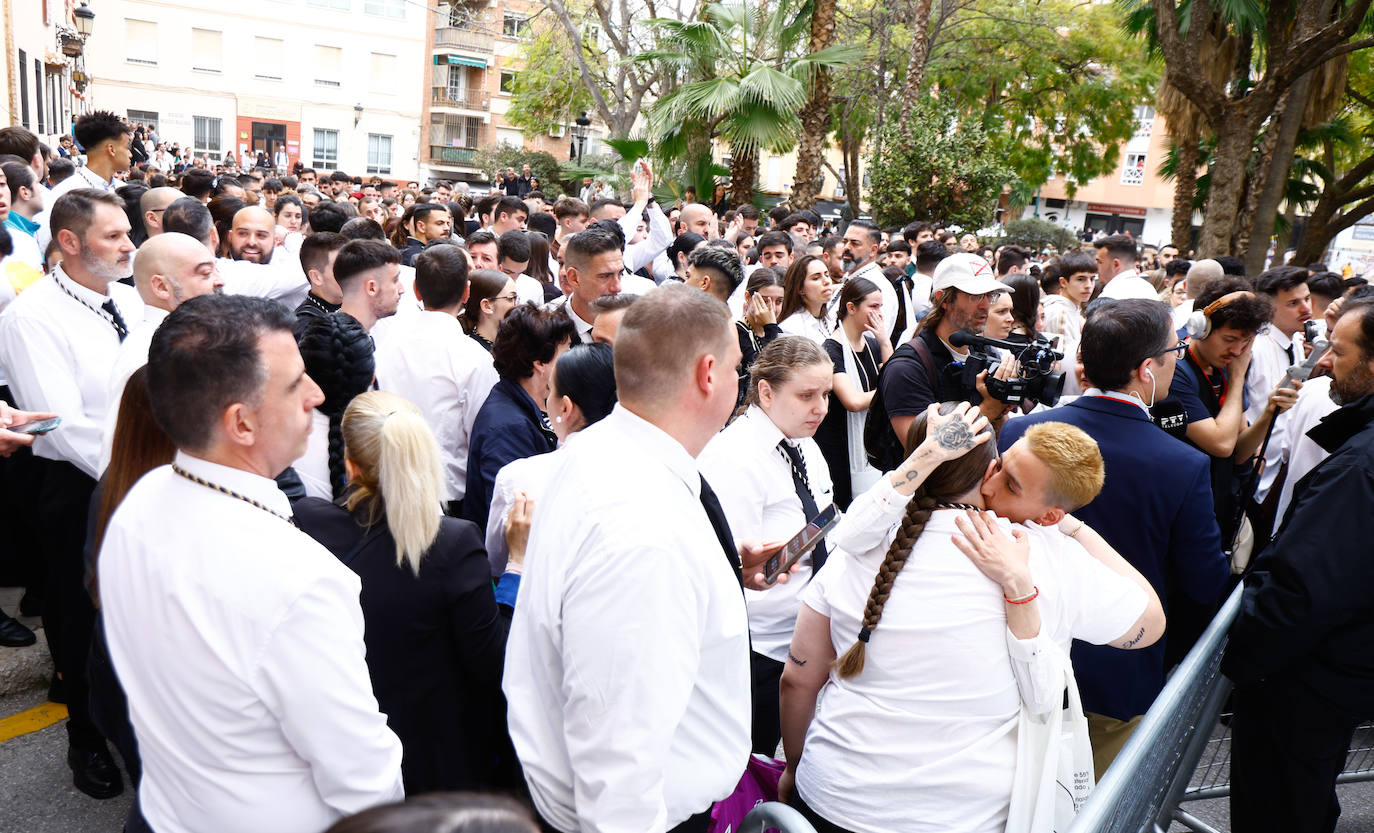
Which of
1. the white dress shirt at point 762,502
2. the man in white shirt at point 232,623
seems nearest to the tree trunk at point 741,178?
the white dress shirt at point 762,502

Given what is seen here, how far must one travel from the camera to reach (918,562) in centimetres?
225

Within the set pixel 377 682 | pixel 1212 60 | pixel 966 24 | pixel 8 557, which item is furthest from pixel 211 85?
pixel 377 682

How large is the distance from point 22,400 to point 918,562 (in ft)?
11.5

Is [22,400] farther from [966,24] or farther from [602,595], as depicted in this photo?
[966,24]

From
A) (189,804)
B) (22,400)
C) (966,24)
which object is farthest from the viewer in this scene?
(966,24)

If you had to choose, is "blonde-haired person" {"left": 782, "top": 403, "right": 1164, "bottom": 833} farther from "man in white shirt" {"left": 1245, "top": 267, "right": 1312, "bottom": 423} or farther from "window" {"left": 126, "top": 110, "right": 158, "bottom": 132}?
"window" {"left": 126, "top": 110, "right": 158, "bottom": 132}

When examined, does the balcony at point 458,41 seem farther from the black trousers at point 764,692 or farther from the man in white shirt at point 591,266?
the black trousers at point 764,692

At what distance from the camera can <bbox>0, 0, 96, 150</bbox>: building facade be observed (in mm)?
16734

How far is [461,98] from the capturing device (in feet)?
156

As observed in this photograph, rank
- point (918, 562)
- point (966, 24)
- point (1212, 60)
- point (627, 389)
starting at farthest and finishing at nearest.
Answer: point (966, 24), point (1212, 60), point (918, 562), point (627, 389)

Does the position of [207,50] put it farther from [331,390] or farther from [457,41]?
[331,390]

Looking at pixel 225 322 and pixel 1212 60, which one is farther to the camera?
pixel 1212 60

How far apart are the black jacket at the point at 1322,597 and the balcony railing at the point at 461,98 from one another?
48.5 metres

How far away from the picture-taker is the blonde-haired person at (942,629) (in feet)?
7.07
